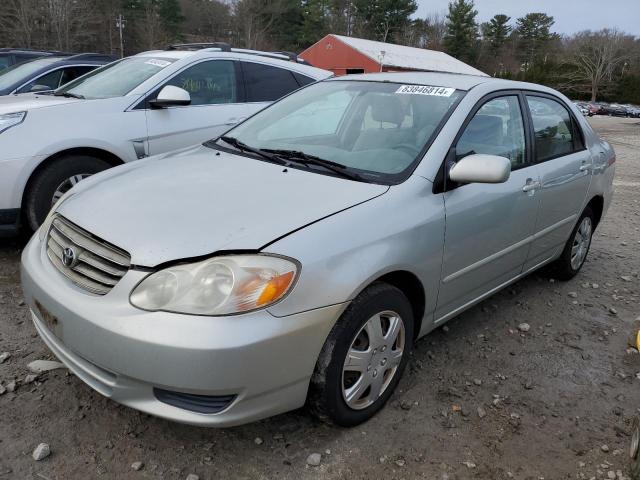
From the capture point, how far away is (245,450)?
2271mm

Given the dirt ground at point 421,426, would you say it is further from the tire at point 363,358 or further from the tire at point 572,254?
the tire at point 572,254

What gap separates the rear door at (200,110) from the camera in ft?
14.9

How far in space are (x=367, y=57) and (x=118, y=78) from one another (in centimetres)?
4269

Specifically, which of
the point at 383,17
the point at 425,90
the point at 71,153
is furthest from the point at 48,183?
the point at 383,17

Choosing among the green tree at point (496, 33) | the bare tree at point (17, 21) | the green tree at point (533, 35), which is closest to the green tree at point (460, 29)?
the green tree at point (496, 33)

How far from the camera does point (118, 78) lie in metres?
4.77

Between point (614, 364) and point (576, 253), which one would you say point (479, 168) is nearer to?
point (614, 364)

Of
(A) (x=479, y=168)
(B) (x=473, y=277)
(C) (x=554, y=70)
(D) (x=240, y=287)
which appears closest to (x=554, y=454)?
(B) (x=473, y=277)

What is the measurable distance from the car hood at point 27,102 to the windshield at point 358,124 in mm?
1744

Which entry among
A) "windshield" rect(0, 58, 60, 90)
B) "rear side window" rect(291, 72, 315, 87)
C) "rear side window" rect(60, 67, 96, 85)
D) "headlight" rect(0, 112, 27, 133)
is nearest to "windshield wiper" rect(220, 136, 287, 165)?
"headlight" rect(0, 112, 27, 133)

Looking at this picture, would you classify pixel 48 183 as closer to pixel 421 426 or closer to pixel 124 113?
pixel 124 113

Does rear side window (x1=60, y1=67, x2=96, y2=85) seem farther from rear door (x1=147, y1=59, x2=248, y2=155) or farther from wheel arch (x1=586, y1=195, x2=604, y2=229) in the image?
wheel arch (x1=586, y1=195, x2=604, y2=229)

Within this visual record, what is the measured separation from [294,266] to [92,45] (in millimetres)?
56832

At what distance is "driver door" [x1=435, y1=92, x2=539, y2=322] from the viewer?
2.74m
